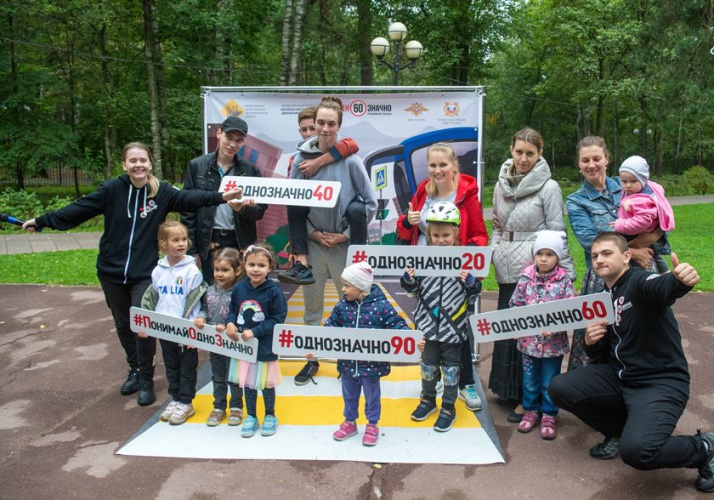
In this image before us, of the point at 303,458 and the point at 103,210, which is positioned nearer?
the point at 303,458

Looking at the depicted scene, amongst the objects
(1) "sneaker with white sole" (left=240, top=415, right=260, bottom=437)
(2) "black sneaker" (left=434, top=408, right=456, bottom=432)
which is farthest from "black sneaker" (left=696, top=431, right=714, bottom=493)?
(1) "sneaker with white sole" (left=240, top=415, right=260, bottom=437)

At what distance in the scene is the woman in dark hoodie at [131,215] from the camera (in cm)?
458

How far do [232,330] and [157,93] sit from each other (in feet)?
65.9

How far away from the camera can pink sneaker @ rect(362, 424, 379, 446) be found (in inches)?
157

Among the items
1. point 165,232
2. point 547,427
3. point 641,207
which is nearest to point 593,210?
point 641,207

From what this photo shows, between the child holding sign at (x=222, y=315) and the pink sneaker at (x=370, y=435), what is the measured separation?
3.28ft

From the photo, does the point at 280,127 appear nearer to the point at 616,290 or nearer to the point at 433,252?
the point at 433,252

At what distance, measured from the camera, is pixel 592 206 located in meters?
4.23

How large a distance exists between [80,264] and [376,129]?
24.9ft

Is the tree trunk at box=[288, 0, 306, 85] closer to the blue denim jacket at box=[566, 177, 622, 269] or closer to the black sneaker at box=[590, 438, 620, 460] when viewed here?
the blue denim jacket at box=[566, 177, 622, 269]

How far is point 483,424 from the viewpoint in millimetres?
4348

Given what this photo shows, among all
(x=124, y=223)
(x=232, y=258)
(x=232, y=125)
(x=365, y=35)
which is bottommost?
(x=232, y=258)

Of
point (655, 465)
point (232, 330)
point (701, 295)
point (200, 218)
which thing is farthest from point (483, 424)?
point (701, 295)

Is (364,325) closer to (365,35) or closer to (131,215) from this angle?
(131,215)
